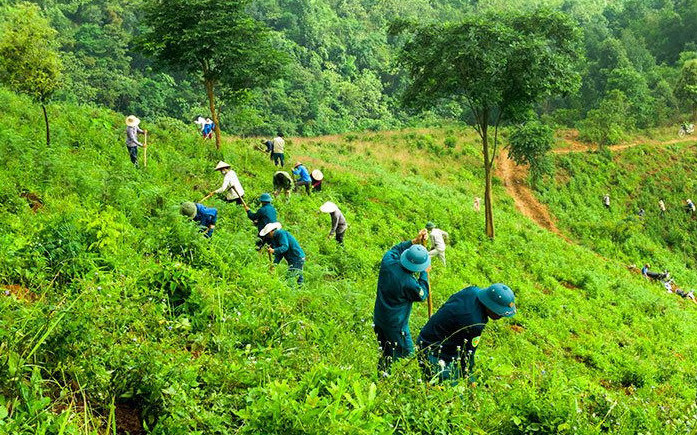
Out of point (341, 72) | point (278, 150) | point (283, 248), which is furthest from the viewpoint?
point (341, 72)

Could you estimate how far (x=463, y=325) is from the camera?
4.86 metres

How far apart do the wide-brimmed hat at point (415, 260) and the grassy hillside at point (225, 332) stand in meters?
0.90

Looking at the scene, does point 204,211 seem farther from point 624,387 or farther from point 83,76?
point 83,76

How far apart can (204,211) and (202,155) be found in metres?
8.59

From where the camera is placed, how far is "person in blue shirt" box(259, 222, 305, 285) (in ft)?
24.6

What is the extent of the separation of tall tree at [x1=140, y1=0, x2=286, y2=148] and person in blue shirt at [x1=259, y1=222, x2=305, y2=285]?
893 cm

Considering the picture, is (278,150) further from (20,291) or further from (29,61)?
(20,291)

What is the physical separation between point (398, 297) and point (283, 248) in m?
2.68

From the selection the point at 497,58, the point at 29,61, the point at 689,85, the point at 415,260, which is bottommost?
the point at 415,260

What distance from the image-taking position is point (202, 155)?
16266mm

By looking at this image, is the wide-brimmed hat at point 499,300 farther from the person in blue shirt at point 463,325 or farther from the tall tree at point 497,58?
the tall tree at point 497,58

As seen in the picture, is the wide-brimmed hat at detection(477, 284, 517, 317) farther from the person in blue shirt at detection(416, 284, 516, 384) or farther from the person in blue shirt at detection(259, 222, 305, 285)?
the person in blue shirt at detection(259, 222, 305, 285)

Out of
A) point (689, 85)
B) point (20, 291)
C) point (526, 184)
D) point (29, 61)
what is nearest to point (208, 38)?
point (29, 61)

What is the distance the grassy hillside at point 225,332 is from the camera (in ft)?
10.5
